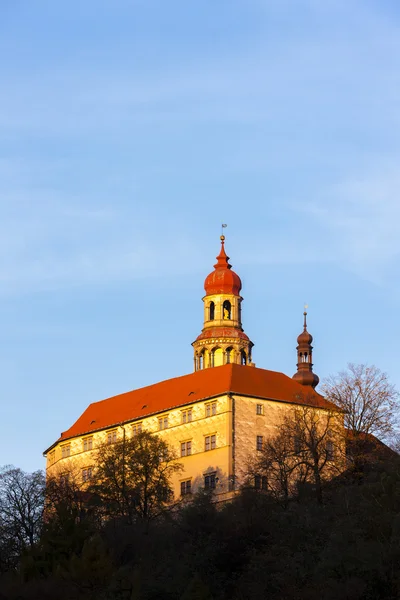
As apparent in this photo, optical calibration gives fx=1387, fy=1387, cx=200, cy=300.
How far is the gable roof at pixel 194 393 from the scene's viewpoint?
107562mm

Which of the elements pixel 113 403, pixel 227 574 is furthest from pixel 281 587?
pixel 113 403

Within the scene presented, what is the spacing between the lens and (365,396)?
298ft

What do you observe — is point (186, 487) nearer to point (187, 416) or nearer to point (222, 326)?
point (187, 416)

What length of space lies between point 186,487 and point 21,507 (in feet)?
43.5

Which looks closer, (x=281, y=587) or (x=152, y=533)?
(x=281, y=587)

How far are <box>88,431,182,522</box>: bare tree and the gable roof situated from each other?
8837 mm

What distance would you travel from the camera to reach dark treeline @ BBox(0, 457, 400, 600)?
5991cm

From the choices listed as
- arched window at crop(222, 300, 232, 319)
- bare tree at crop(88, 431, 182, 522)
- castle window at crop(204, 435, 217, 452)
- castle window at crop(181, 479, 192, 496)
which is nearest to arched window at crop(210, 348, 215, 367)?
arched window at crop(222, 300, 232, 319)

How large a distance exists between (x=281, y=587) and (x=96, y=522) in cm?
2007

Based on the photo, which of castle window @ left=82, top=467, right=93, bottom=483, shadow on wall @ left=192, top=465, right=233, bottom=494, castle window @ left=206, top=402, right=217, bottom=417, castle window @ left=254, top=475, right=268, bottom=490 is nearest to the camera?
castle window @ left=254, top=475, right=268, bottom=490

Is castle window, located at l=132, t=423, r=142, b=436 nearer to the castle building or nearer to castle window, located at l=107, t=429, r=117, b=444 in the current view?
the castle building

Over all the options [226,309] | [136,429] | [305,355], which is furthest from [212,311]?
[136,429]

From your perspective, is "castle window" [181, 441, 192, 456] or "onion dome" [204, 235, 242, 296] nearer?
→ "castle window" [181, 441, 192, 456]

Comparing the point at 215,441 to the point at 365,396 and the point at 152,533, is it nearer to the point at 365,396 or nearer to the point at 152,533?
the point at 365,396
